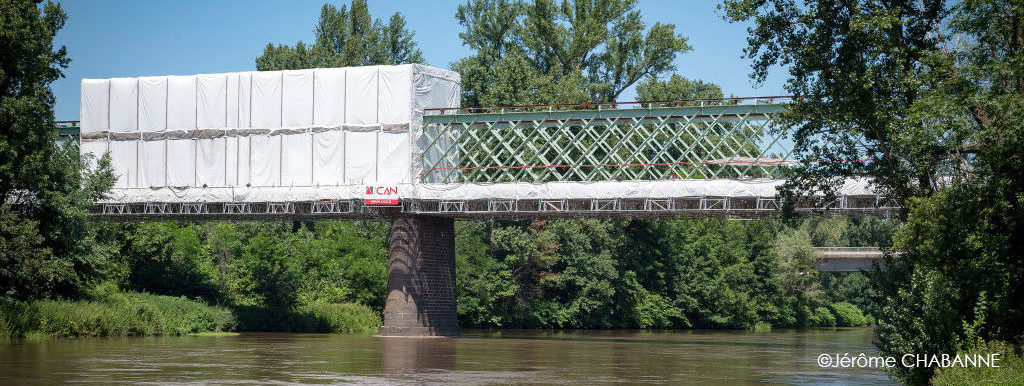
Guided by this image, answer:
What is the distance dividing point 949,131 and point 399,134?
126ft

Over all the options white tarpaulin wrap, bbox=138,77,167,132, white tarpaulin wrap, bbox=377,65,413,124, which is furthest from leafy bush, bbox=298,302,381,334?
white tarpaulin wrap, bbox=138,77,167,132

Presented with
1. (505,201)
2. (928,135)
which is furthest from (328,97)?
(928,135)

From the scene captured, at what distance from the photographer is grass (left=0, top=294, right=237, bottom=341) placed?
4628 cm

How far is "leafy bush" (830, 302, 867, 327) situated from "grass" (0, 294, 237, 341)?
66.1 metres

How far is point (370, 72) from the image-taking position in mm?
64375

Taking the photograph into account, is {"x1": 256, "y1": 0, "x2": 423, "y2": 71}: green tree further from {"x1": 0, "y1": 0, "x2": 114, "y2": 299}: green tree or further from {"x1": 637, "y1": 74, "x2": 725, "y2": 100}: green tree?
{"x1": 0, "y1": 0, "x2": 114, "y2": 299}: green tree

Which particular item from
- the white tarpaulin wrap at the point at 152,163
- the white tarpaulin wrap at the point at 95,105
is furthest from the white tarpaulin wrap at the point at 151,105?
the white tarpaulin wrap at the point at 95,105

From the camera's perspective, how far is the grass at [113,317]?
46281mm

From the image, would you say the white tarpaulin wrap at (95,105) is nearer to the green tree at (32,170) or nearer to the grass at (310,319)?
the grass at (310,319)

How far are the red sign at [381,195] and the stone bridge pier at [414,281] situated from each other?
3.86 ft

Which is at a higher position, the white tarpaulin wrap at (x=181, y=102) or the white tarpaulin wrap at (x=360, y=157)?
the white tarpaulin wrap at (x=181, y=102)

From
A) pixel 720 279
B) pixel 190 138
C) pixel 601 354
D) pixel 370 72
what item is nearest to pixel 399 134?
pixel 370 72

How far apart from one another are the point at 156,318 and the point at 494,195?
57.1 feet

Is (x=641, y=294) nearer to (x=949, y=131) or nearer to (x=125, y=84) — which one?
(x=125, y=84)
